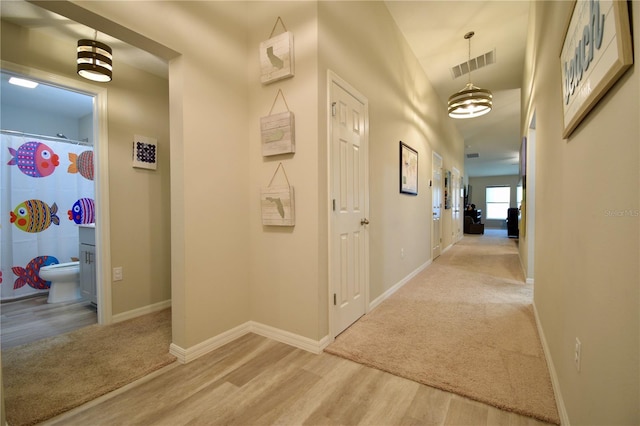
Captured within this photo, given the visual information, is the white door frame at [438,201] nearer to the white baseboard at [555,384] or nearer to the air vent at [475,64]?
the air vent at [475,64]

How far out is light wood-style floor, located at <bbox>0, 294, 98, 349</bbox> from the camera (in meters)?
2.34

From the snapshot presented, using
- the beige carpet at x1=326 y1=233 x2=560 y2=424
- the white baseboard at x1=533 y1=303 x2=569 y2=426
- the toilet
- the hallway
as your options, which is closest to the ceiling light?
the toilet

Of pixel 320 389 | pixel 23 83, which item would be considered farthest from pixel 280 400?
pixel 23 83

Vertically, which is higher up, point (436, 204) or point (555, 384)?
point (436, 204)

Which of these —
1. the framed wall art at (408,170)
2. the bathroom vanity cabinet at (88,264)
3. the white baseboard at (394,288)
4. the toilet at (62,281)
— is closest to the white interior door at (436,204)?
the white baseboard at (394,288)

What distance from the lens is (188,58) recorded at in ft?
6.27

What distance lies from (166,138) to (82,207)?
84.5 inches

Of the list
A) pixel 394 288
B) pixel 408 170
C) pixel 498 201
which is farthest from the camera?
pixel 498 201

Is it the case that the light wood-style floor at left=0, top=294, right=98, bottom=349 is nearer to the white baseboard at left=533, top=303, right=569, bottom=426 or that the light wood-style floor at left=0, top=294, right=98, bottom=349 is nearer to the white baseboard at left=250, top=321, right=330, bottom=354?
the white baseboard at left=250, top=321, right=330, bottom=354

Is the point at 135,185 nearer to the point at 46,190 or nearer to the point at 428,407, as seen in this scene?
the point at 46,190

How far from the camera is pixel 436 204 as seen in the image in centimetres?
539

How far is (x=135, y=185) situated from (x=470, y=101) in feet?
14.4

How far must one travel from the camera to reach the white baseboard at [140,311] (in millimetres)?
2621

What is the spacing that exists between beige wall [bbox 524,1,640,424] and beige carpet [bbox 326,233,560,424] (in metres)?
0.26
